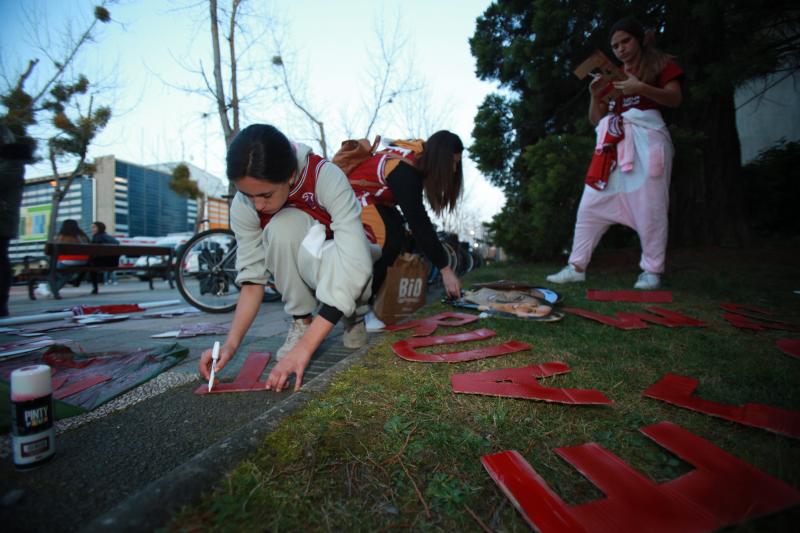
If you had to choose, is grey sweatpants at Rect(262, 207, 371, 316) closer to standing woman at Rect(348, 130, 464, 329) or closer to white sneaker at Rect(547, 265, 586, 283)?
standing woman at Rect(348, 130, 464, 329)

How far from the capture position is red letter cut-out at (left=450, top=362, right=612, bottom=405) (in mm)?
1073

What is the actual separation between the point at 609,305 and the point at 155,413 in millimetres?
2736

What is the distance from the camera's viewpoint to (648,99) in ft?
10.2

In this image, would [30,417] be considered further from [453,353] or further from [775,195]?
[775,195]

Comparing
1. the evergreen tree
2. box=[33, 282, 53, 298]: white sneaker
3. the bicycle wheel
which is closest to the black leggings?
the bicycle wheel

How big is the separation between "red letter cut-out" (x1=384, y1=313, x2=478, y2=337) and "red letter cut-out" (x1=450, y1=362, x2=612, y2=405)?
698 millimetres

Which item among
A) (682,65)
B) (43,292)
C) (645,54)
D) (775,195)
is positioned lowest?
(43,292)

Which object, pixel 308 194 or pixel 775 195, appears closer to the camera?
pixel 308 194

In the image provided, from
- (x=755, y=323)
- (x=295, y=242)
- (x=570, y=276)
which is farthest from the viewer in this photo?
(x=570, y=276)

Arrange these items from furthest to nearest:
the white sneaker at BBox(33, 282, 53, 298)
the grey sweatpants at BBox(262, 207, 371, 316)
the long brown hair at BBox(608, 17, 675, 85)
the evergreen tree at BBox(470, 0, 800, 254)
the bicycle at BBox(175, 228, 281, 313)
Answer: the white sneaker at BBox(33, 282, 53, 298), the evergreen tree at BBox(470, 0, 800, 254), the bicycle at BBox(175, 228, 281, 313), the long brown hair at BBox(608, 17, 675, 85), the grey sweatpants at BBox(262, 207, 371, 316)

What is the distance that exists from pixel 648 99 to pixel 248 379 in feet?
12.2

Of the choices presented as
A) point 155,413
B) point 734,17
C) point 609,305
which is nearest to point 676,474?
point 155,413

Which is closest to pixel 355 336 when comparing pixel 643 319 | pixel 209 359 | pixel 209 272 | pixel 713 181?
pixel 209 359

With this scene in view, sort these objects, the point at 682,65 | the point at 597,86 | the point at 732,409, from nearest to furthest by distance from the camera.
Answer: the point at 732,409 → the point at 597,86 → the point at 682,65
